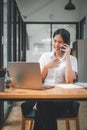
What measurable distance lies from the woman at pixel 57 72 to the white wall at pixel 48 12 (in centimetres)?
596

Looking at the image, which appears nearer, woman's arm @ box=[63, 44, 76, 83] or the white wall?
woman's arm @ box=[63, 44, 76, 83]

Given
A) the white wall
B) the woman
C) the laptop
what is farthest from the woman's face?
the white wall

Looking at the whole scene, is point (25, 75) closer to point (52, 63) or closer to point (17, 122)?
point (52, 63)

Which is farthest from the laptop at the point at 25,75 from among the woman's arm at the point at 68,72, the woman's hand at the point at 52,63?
the woman's arm at the point at 68,72

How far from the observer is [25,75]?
6.39 feet

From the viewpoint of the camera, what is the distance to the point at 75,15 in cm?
871

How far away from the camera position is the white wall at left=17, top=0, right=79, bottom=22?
8.41 m

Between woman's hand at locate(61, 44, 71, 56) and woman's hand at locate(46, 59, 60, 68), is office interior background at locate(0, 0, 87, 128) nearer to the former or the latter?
woman's hand at locate(61, 44, 71, 56)

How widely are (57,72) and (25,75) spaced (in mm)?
629

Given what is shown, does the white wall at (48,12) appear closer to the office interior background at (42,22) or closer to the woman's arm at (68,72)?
the office interior background at (42,22)

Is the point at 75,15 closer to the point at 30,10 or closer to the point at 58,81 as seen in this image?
the point at 30,10

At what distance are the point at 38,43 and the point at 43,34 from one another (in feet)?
1.20

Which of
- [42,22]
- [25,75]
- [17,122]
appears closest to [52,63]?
[25,75]

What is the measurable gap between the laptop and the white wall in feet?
21.3
